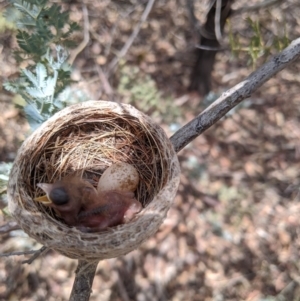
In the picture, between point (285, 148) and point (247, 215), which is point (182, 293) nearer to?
point (247, 215)

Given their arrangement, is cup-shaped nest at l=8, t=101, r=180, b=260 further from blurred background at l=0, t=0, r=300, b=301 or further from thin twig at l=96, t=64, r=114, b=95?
thin twig at l=96, t=64, r=114, b=95

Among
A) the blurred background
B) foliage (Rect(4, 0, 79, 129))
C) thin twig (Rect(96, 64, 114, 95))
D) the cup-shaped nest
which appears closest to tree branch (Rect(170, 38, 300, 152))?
the cup-shaped nest

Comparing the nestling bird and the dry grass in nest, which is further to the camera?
the dry grass in nest

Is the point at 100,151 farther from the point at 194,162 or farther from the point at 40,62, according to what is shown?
the point at 194,162

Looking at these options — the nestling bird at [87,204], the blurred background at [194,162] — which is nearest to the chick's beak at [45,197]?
the nestling bird at [87,204]

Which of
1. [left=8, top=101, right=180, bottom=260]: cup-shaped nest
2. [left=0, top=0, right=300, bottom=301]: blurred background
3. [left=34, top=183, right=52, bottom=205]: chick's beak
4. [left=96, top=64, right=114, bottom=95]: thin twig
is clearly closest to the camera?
[left=8, top=101, right=180, bottom=260]: cup-shaped nest

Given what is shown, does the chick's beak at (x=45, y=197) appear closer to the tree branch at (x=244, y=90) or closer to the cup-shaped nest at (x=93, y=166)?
the cup-shaped nest at (x=93, y=166)

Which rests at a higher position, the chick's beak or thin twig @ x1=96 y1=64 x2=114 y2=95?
the chick's beak
